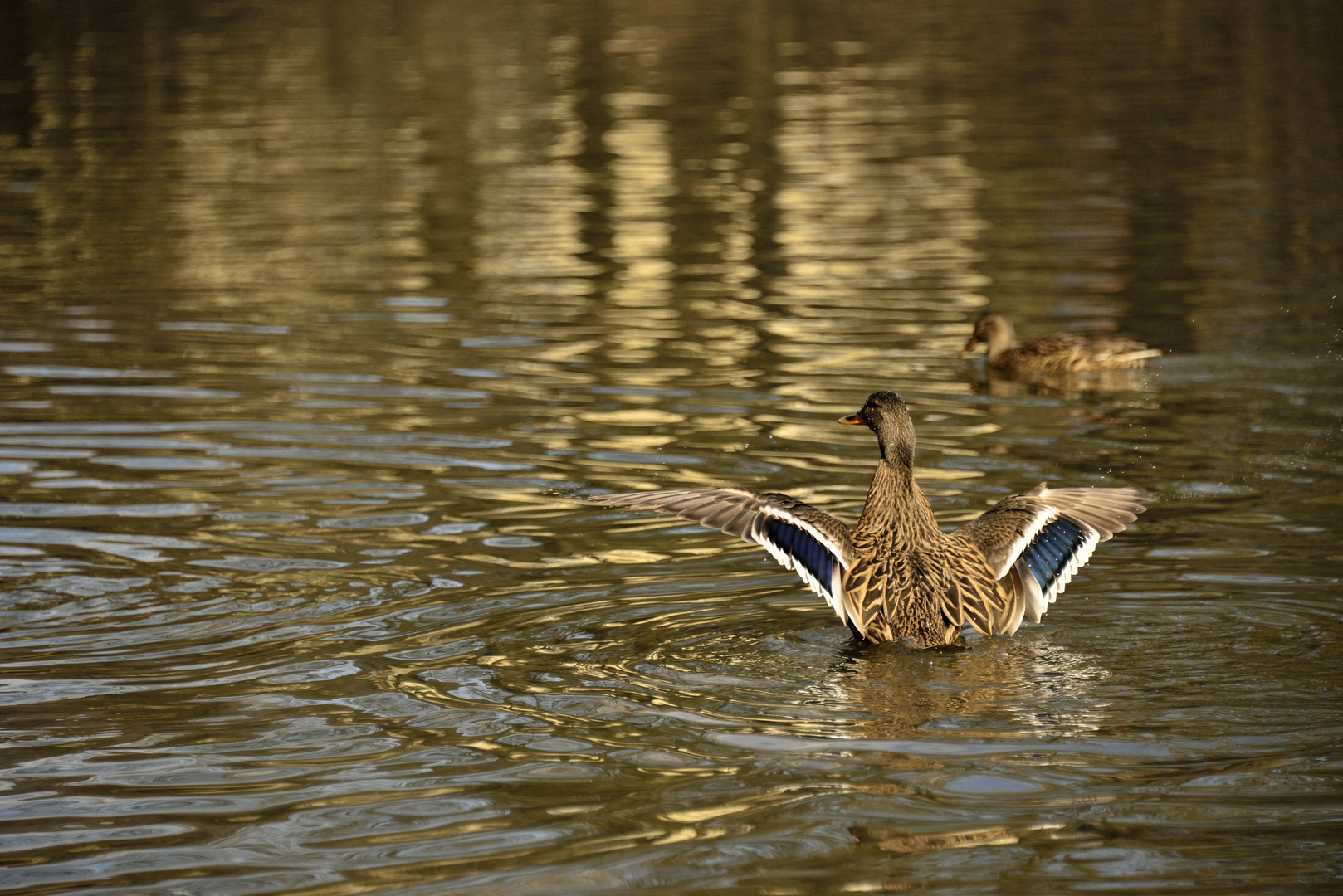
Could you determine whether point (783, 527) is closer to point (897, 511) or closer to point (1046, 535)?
point (897, 511)

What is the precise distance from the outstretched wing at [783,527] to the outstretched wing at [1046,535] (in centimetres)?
63

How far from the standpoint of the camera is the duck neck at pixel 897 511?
26.1 ft

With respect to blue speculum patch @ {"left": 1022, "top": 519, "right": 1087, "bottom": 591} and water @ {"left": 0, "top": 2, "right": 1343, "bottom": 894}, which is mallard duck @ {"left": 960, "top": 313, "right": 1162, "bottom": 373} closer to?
water @ {"left": 0, "top": 2, "right": 1343, "bottom": 894}

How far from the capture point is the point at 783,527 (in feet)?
25.6

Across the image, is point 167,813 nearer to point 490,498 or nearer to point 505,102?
point 490,498

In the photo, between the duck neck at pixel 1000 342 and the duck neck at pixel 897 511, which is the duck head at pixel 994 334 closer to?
the duck neck at pixel 1000 342

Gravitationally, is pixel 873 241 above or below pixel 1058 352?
above

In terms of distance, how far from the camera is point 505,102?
36.8m

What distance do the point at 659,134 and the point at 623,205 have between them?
7895 mm

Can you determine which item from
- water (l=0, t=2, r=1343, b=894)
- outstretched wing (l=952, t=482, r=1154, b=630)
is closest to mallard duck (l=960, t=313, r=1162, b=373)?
water (l=0, t=2, r=1343, b=894)

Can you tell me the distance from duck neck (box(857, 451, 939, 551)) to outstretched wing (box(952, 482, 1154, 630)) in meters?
0.18

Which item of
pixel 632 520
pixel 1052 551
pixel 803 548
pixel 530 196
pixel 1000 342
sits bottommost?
pixel 632 520

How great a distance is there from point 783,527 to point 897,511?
0.57 metres

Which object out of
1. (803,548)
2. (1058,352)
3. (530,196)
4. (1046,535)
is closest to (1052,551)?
(1046,535)
